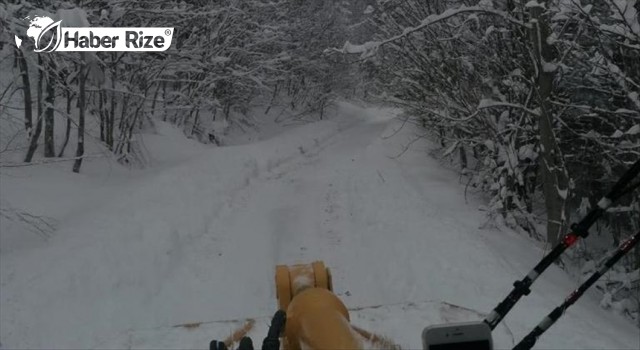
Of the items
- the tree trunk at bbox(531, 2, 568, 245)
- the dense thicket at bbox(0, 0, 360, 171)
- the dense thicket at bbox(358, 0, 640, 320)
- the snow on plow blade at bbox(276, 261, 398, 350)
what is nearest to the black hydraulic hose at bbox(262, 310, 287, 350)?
the snow on plow blade at bbox(276, 261, 398, 350)

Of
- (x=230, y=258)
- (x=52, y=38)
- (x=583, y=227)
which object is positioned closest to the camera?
(x=583, y=227)

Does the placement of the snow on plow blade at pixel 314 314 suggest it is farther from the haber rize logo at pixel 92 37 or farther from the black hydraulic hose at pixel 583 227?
the haber rize logo at pixel 92 37

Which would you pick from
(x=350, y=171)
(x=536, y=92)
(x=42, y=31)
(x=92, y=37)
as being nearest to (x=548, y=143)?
(x=536, y=92)

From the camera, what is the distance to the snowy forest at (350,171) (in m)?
7.20

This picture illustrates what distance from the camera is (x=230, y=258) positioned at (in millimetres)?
8711

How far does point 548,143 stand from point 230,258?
532 centimetres

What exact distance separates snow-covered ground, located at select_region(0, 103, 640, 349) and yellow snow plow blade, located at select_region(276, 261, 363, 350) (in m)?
0.53

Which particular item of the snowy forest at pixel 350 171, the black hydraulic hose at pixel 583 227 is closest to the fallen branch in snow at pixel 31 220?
the snowy forest at pixel 350 171

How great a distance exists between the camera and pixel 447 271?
741 cm

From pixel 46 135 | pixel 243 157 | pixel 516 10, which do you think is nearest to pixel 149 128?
pixel 243 157

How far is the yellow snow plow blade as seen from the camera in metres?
1.88

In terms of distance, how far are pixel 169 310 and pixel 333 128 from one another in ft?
78.9

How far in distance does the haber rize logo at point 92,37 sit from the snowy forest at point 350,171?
0.21 metres

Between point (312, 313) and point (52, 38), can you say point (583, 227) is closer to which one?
point (312, 313)
